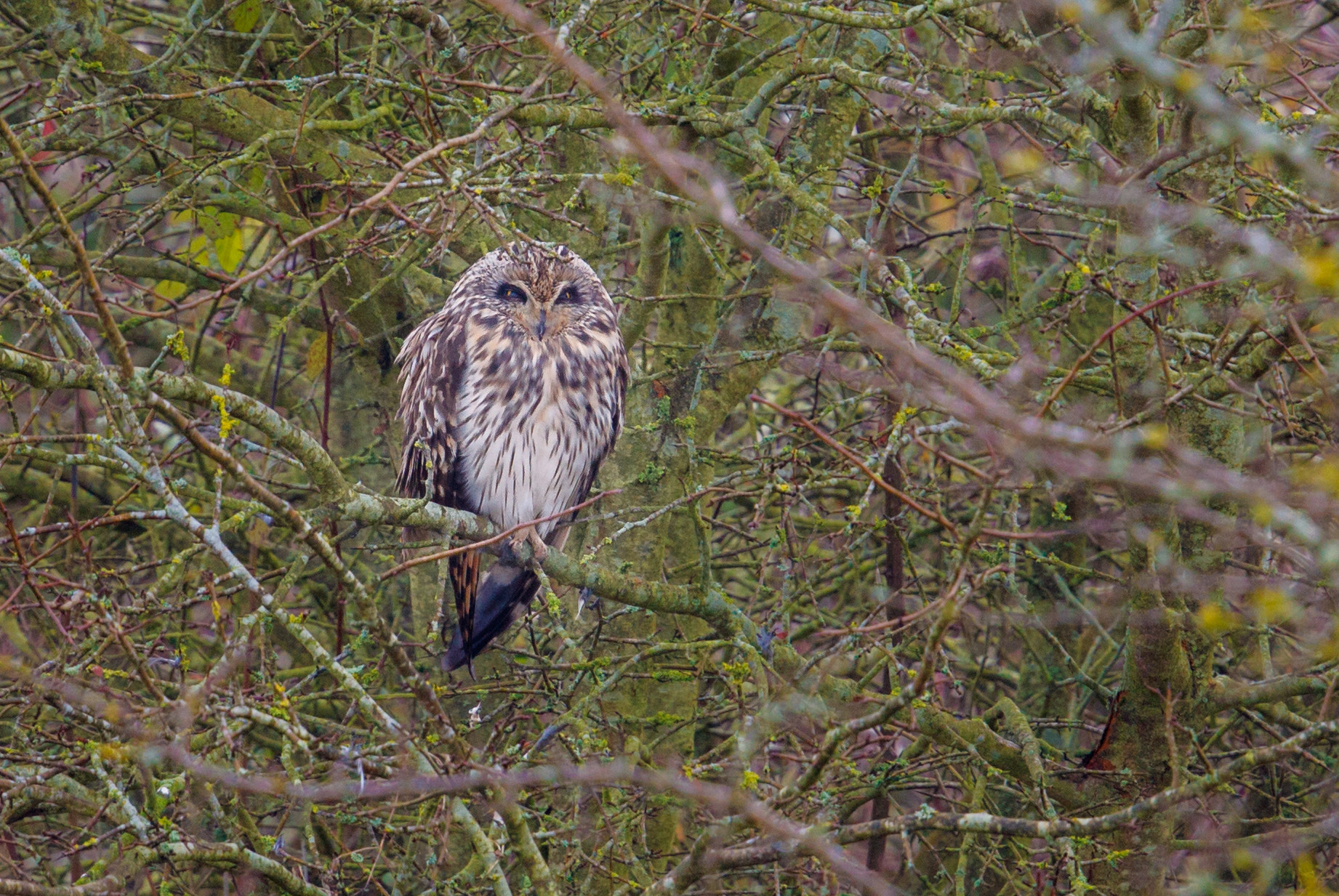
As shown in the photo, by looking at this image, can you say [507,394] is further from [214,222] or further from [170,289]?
[170,289]

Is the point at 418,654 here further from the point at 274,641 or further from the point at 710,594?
the point at 710,594

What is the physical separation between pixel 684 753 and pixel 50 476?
2.33 metres

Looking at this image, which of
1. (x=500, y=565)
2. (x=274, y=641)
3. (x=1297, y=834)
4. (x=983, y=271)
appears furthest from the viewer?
(x=983, y=271)

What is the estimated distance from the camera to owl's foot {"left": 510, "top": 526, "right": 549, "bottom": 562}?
350 centimetres

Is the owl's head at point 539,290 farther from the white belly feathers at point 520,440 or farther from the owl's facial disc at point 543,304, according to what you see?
the white belly feathers at point 520,440

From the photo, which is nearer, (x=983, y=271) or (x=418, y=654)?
(x=418, y=654)

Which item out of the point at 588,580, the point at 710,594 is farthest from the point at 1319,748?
the point at 588,580

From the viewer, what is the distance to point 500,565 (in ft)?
13.2

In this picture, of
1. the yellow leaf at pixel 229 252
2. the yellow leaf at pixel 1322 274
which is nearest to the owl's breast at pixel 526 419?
the yellow leaf at pixel 229 252

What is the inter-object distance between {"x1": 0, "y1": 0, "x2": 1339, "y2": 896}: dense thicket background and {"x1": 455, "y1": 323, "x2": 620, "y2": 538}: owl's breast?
0.57 feet

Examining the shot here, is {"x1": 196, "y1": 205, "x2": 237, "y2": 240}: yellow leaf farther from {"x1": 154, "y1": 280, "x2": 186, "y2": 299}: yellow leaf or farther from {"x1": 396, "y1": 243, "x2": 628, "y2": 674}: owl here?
{"x1": 396, "y1": 243, "x2": 628, "y2": 674}: owl

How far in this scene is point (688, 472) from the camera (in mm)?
3863

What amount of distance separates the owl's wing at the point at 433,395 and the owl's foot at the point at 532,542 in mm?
621

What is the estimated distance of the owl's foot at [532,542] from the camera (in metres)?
3.50
